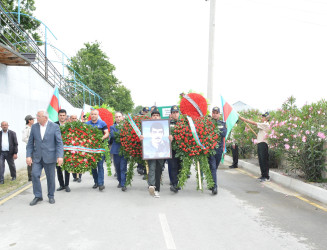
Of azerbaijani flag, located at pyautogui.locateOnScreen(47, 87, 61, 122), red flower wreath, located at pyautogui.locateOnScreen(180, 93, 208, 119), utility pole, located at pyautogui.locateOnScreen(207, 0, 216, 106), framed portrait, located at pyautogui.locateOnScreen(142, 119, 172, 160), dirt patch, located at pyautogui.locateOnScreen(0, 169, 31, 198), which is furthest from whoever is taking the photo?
utility pole, located at pyautogui.locateOnScreen(207, 0, 216, 106)

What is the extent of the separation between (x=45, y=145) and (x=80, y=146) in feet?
3.66

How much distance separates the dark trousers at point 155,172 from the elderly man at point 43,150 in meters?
2.05

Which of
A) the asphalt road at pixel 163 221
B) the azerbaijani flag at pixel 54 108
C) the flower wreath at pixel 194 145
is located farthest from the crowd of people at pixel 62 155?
the azerbaijani flag at pixel 54 108

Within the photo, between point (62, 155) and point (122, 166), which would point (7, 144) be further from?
point (122, 166)

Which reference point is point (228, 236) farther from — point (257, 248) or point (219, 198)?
point (219, 198)

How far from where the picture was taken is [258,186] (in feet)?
29.9

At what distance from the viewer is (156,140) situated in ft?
24.9

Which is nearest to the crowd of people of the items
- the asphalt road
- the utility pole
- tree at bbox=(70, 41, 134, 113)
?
the asphalt road

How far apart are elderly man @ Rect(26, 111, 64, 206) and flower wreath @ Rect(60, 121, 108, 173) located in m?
0.76

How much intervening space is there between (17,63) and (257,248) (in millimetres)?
10910

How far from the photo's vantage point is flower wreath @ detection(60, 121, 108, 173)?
777 centimetres

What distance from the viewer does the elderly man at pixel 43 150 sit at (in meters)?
6.84

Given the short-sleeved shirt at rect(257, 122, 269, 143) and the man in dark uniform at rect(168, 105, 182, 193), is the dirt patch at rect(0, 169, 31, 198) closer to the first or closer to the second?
the man in dark uniform at rect(168, 105, 182, 193)

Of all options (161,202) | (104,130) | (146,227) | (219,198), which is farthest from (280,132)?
A: (146,227)
